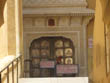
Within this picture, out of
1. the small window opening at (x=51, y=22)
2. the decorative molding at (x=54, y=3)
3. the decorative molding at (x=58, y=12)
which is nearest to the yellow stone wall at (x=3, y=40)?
the decorative molding at (x=58, y=12)

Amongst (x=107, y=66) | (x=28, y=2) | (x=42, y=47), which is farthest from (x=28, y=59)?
(x=107, y=66)

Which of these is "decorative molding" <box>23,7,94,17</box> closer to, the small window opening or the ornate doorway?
the small window opening

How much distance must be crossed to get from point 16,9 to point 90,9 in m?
5.02

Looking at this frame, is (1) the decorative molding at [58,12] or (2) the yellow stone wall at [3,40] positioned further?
(1) the decorative molding at [58,12]

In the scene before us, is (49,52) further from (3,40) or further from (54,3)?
(3,40)

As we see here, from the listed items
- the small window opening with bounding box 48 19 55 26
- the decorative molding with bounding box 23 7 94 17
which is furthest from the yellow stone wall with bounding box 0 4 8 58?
the small window opening with bounding box 48 19 55 26

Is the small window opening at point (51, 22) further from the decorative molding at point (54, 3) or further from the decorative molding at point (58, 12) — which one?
the decorative molding at point (54, 3)

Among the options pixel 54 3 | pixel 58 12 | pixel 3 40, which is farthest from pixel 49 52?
pixel 3 40

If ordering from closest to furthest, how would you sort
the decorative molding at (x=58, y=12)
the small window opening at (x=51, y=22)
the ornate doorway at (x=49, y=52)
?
the decorative molding at (x=58, y=12) → the small window opening at (x=51, y=22) → the ornate doorway at (x=49, y=52)

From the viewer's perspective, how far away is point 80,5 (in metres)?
12.2

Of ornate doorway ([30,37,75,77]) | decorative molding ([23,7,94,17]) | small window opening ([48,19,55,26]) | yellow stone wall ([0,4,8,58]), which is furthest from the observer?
ornate doorway ([30,37,75,77])

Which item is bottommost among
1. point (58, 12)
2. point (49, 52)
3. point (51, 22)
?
point (49, 52)

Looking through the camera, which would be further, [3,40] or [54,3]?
[54,3]

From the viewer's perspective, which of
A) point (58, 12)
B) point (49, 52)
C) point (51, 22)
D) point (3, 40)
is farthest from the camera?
point (49, 52)
